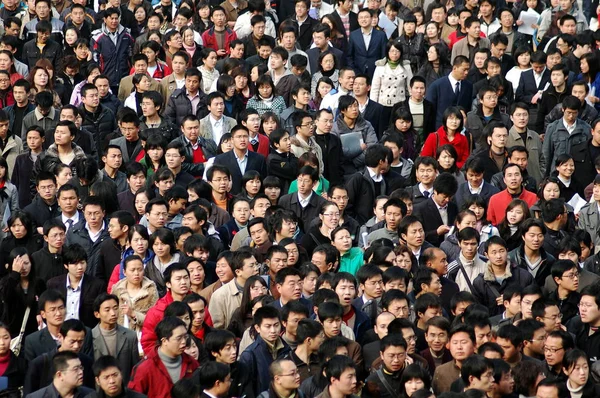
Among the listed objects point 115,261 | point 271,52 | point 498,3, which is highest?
point 115,261

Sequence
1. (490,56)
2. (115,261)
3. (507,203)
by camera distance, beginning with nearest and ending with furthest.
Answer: (115,261), (507,203), (490,56)

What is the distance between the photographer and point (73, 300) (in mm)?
12219

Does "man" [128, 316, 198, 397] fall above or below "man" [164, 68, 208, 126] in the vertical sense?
above

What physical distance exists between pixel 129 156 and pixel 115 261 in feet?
8.79

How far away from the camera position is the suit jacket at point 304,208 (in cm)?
1403

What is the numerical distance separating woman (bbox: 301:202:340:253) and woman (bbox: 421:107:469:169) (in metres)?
2.60

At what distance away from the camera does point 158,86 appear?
16938 mm

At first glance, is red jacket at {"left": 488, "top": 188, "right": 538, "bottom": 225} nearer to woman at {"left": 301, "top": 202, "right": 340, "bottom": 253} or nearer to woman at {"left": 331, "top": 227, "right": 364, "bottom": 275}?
woman at {"left": 301, "top": 202, "right": 340, "bottom": 253}

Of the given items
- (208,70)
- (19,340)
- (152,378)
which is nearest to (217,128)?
(208,70)

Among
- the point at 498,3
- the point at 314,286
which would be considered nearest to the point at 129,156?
the point at 314,286

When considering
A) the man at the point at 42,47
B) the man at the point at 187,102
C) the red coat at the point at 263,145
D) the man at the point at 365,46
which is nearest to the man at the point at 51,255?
the red coat at the point at 263,145

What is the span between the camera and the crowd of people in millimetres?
10711

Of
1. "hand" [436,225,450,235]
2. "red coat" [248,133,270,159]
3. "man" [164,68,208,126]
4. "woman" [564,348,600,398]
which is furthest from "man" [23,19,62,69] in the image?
"woman" [564,348,600,398]

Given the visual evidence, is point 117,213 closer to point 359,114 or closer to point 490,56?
point 359,114
